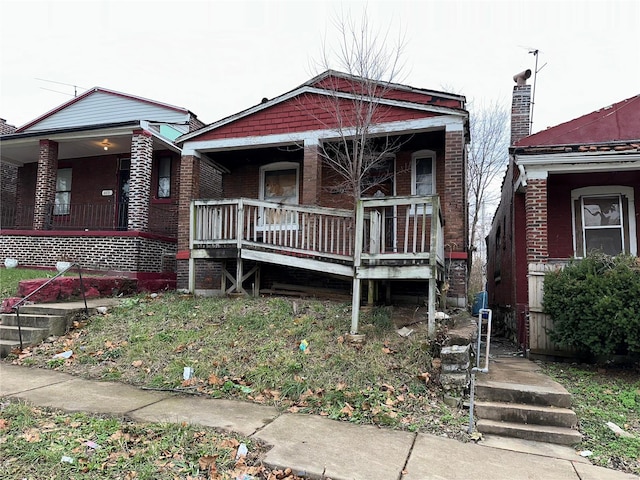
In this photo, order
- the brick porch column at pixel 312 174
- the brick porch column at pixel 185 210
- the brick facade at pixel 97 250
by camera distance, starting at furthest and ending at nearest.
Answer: the brick facade at pixel 97 250 < the brick porch column at pixel 185 210 < the brick porch column at pixel 312 174

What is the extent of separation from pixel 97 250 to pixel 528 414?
1083cm

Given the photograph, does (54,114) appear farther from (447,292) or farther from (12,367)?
(447,292)

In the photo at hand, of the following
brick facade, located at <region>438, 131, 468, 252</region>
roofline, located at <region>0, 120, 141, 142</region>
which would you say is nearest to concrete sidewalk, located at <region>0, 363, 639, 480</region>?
brick facade, located at <region>438, 131, 468, 252</region>

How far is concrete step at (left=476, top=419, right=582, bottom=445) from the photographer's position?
415 centimetres

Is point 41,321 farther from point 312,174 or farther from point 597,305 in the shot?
point 597,305

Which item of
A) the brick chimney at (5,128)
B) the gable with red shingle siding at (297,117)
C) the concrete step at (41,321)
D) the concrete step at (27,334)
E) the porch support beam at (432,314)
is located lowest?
the concrete step at (27,334)

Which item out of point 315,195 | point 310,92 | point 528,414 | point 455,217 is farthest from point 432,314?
point 310,92

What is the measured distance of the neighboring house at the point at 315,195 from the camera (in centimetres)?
748

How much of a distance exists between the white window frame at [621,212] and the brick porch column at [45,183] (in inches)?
554

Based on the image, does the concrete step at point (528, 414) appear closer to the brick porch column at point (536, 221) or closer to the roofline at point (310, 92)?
the brick porch column at point (536, 221)

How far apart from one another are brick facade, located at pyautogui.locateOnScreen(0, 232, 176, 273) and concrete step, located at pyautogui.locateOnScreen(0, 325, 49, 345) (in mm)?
3822

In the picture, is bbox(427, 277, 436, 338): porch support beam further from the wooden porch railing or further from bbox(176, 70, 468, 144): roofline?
bbox(176, 70, 468, 144): roofline

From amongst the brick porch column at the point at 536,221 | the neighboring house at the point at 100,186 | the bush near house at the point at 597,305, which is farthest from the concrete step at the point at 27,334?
the brick porch column at the point at 536,221

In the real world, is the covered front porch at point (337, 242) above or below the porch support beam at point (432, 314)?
above
